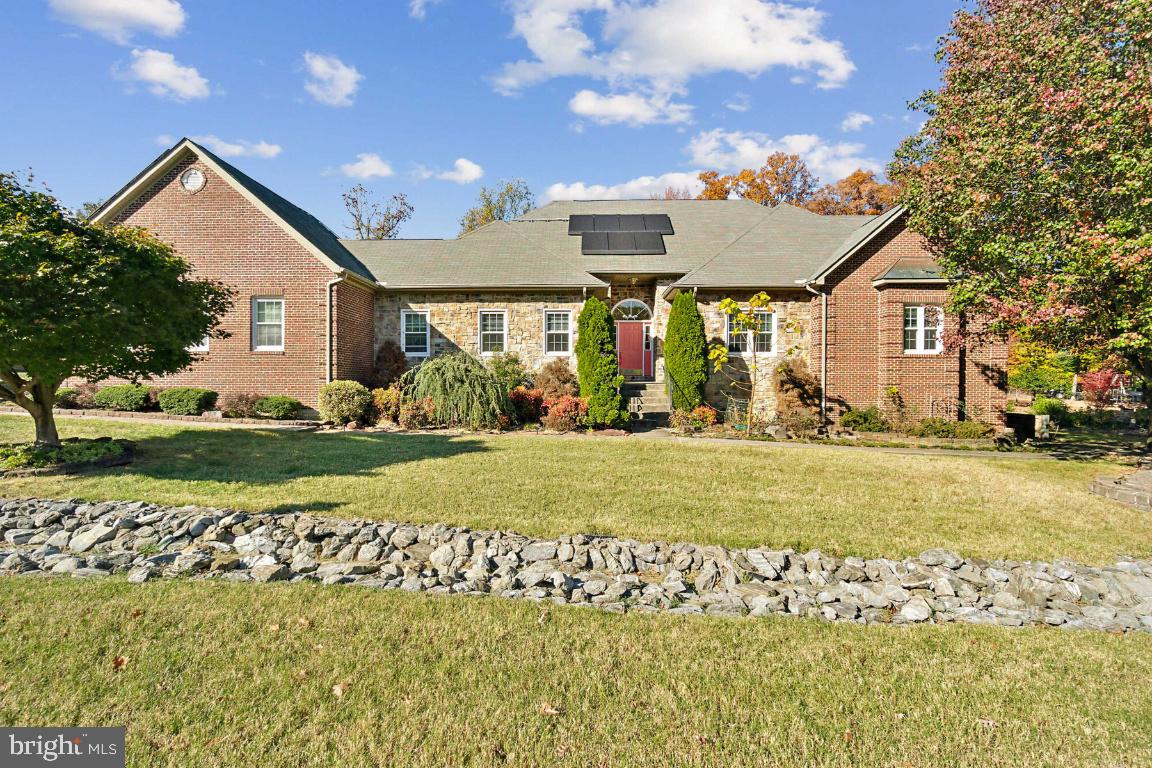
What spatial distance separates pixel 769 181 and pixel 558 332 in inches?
866

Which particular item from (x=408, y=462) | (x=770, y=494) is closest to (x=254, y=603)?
(x=408, y=462)

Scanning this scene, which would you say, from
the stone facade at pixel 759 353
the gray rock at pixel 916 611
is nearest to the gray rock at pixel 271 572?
the gray rock at pixel 916 611

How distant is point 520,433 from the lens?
13.1 meters

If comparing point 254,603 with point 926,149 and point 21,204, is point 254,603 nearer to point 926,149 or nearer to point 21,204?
point 21,204

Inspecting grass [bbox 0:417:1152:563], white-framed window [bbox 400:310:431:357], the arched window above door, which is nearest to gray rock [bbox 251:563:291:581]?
grass [bbox 0:417:1152:563]

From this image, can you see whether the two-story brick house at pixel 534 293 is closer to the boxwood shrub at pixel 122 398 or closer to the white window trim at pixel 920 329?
the white window trim at pixel 920 329

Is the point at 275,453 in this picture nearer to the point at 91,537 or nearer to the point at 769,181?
the point at 91,537

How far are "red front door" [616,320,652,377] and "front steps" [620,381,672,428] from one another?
547 millimetres

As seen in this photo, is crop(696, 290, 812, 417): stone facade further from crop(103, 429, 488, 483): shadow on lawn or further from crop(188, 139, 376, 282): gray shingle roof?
crop(188, 139, 376, 282): gray shingle roof

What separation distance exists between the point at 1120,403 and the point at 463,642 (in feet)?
96.8

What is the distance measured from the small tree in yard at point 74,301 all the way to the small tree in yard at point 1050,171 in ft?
45.8

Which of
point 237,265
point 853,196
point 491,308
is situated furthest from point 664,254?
point 853,196

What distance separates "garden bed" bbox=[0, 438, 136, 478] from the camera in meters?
7.61

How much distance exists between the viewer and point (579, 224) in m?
20.1
